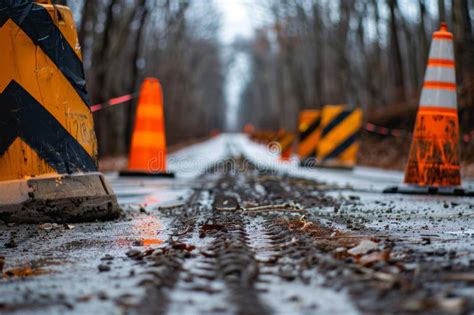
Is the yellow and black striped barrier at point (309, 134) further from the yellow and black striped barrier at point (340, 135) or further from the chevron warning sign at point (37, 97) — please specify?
the chevron warning sign at point (37, 97)

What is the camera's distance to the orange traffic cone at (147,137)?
1335 cm

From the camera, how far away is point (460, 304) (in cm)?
294

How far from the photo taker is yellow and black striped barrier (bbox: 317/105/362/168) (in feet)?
58.7

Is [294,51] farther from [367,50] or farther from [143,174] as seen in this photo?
[143,174]

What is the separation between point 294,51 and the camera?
48.2m

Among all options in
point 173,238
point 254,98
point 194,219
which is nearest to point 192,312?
point 173,238

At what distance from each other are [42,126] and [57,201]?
629 mm

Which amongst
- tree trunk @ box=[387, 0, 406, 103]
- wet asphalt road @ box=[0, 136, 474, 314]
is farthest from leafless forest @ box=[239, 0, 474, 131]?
wet asphalt road @ box=[0, 136, 474, 314]

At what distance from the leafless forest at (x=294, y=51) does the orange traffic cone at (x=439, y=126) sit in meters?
7.80

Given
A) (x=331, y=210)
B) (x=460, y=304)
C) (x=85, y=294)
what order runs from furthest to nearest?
(x=331, y=210)
(x=85, y=294)
(x=460, y=304)

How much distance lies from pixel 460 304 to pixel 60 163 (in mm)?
4162

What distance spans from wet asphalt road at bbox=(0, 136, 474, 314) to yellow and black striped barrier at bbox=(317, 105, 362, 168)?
1067 cm

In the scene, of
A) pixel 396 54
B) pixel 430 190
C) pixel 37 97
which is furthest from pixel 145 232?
pixel 396 54

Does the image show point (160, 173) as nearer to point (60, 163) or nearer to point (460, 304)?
point (60, 163)
